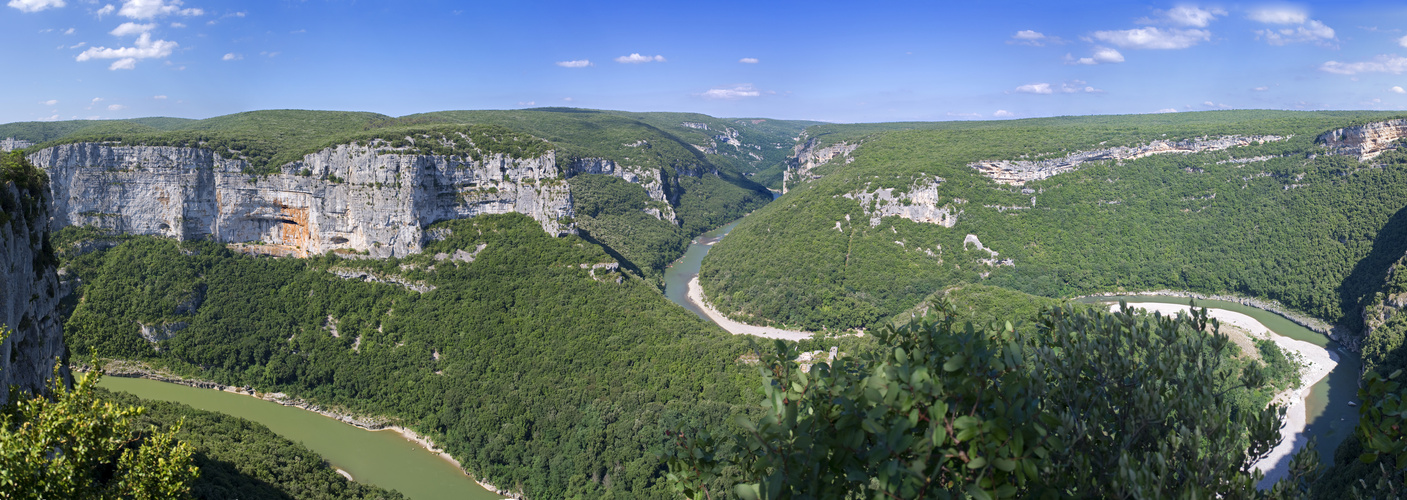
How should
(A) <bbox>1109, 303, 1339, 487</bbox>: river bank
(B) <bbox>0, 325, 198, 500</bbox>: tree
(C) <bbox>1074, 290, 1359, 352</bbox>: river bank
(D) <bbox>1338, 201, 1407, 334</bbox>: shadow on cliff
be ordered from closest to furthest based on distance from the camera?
(B) <bbox>0, 325, 198, 500</bbox>: tree → (A) <bbox>1109, 303, 1339, 487</bbox>: river bank → (D) <bbox>1338, 201, 1407, 334</bbox>: shadow on cliff → (C) <bbox>1074, 290, 1359, 352</bbox>: river bank

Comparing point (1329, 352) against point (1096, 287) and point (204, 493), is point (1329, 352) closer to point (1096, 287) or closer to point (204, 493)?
point (1096, 287)

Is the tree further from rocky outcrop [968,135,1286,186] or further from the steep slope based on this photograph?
rocky outcrop [968,135,1286,186]

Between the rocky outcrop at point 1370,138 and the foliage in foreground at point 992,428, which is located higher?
the rocky outcrop at point 1370,138

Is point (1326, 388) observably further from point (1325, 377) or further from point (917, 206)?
point (917, 206)

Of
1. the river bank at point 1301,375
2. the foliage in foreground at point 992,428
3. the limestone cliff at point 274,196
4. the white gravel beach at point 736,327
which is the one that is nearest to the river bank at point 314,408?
the limestone cliff at point 274,196

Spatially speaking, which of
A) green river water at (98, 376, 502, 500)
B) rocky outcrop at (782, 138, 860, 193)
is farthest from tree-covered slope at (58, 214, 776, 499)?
rocky outcrop at (782, 138, 860, 193)

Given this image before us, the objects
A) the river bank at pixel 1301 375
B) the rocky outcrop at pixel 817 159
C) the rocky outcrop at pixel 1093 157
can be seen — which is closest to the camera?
the river bank at pixel 1301 375

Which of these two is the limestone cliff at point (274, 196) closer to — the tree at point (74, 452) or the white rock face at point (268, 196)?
the white rock face at point (268, 196)
